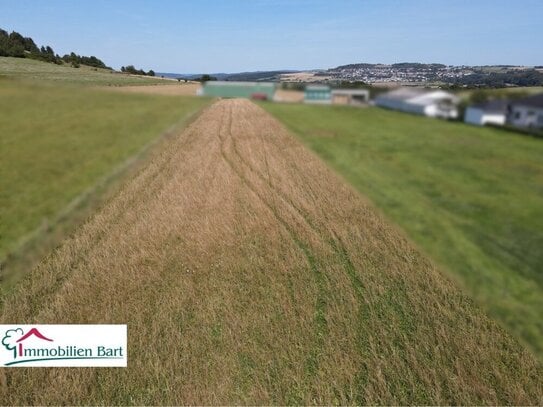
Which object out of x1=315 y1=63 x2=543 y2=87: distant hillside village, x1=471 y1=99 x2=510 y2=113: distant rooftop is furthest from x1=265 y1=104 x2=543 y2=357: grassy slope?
x1=315 y1=63 x2=543 y2=87: distant hillside village

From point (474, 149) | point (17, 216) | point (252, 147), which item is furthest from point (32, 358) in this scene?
point (252, 147)

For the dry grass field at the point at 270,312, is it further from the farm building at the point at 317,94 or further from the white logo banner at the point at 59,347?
the farm building at the point at 317,94

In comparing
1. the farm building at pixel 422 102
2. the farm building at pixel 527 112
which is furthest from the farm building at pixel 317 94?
the farm building at pixel 527 112

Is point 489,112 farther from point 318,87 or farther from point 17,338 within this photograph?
point 17,338

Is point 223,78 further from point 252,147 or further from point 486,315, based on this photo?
point 252,147

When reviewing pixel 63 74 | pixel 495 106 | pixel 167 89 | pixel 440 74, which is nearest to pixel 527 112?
pixel 495 106

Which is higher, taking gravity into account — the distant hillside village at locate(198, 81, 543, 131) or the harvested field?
the harvested field

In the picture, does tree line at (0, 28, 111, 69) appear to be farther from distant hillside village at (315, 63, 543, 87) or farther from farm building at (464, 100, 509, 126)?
farm building at (464, 100, 509, 126)
